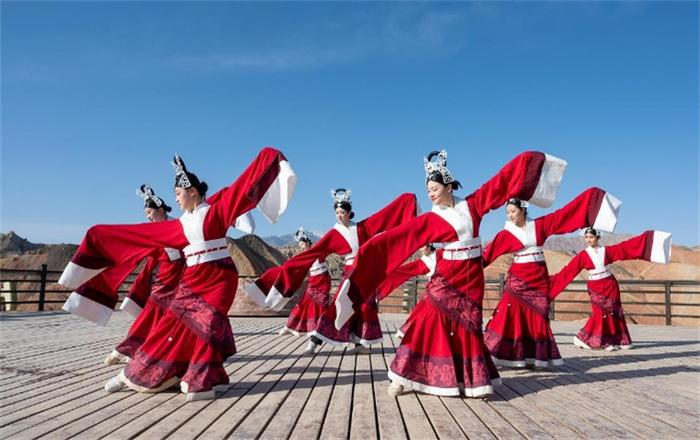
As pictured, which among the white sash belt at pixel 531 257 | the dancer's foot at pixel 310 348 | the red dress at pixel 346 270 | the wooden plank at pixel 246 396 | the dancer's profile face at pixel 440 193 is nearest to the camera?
the wooden plank at pixel 246 396

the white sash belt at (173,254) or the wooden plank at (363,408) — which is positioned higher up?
the white sash belt at (173,254)

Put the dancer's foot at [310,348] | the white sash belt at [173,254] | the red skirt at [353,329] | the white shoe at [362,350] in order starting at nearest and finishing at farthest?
1. the white sash belt at [173,254]
2. the red skirt at [353,329]
3. the dancer's foot at [310,348]
4. the white shoe at [362,350]

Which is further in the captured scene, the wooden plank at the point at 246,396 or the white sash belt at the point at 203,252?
the white sash belt at the point at 203,252

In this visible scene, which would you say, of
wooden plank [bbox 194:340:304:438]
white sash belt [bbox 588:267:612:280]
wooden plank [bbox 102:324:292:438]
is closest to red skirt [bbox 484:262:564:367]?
wooden plank [bbox 194:340:304:438]

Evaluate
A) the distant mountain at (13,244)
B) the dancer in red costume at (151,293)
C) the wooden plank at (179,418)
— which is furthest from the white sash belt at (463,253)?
the distant mountain at (13,244)

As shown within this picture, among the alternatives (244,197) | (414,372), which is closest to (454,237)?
(414,372)

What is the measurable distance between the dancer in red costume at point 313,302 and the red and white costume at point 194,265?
12.1 ft

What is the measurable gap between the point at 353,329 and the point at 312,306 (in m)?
1.90

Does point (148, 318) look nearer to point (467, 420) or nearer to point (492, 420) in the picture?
point (467, 420)

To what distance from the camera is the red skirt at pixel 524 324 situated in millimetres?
5684

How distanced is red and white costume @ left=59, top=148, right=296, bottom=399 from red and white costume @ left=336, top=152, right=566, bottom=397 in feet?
3.13

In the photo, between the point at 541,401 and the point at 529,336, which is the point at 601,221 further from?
the point at 541,401

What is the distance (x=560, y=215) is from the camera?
5664 millimetres

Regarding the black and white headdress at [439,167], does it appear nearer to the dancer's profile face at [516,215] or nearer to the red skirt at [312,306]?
the dancer's profile face at [516,215]
